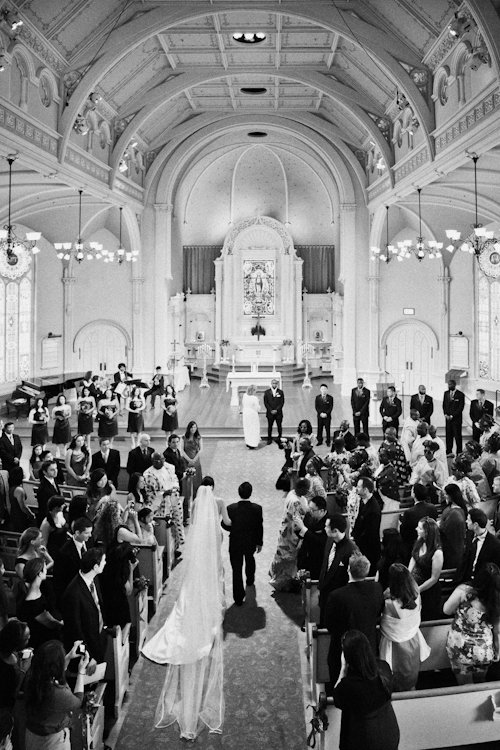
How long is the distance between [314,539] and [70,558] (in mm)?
2189

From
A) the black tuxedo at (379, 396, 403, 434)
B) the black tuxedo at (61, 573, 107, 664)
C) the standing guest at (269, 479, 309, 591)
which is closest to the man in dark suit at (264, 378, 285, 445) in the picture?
the black tuxedo at (379, 396, 403, 434)

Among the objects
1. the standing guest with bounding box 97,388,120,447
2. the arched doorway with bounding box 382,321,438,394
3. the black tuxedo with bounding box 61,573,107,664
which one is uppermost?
the arched doorway with bounding box 382,321,438,394

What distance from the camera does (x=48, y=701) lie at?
10.8ft

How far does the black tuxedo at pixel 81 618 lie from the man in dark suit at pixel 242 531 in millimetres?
2269

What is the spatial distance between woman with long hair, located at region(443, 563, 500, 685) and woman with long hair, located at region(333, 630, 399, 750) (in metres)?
1.07

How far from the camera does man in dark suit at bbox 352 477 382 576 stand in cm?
594

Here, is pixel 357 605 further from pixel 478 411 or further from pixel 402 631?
pixel 478 411

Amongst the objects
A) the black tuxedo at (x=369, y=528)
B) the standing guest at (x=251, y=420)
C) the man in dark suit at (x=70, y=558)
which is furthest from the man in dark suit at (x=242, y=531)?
the standing guest at (x=251, y=420)

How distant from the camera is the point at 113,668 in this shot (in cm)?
463

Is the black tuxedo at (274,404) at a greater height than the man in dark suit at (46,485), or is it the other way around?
the black tuxedo at (274,404)

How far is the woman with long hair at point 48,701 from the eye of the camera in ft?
10.6

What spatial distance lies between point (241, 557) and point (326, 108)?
17044 millimetres

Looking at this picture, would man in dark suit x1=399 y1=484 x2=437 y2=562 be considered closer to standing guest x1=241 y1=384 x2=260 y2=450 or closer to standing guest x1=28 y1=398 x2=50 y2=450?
standing guest x1=241 y1=384 x2=260 y2=450

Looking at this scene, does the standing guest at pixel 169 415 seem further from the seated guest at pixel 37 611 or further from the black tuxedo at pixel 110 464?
the seated guest at pixel 37 611
